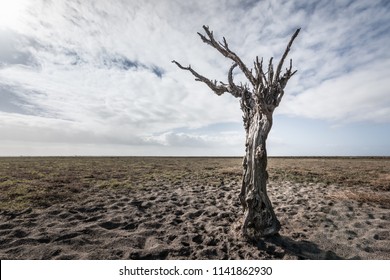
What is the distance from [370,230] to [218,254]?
4.71 meters

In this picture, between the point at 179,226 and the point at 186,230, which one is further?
the point at 179,226

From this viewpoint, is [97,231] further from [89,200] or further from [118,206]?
[89,200]

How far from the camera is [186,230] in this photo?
281 inches

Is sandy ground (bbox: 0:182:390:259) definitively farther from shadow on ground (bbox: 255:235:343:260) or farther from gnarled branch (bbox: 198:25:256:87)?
gnarled branch (bbox: 198:25:256:87)

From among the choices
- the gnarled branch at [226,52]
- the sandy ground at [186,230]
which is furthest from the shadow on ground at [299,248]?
the gnarled branch at [226,52]

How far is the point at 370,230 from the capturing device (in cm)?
695

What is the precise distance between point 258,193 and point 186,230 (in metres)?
2.44

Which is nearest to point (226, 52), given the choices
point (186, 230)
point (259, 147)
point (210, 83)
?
point (210, 83)

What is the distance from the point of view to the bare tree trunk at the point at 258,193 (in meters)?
6.36

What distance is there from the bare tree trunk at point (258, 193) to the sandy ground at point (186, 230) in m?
0.33

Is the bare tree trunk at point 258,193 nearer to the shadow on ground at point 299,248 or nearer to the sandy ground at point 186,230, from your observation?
the shadow on ground at point 299,248

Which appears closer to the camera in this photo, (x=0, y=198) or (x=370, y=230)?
(x=370, y=230)

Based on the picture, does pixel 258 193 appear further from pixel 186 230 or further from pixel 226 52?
pixel 226 52

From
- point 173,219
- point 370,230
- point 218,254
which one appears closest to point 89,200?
point 173,219
